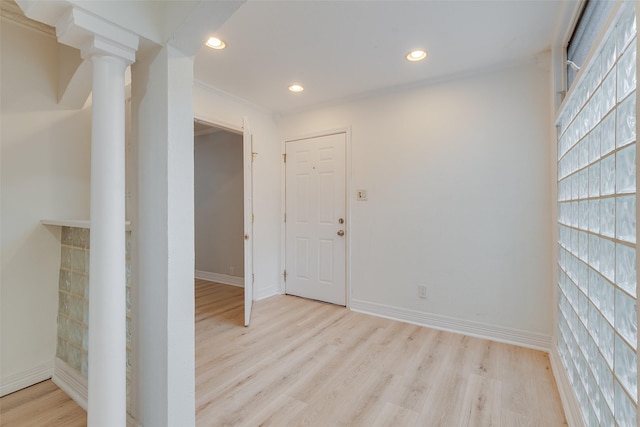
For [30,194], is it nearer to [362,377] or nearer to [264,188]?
[264,188]

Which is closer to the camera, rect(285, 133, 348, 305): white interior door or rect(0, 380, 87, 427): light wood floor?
rect(0, 380, 87, 427): light wood floor

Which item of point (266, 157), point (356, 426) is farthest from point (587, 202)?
point (266, 157)

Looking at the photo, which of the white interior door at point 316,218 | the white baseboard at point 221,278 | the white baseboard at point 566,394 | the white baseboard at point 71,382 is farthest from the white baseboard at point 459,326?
the white baseboard at point 71,382

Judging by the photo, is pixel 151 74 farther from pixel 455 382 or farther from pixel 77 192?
pixel 455 382

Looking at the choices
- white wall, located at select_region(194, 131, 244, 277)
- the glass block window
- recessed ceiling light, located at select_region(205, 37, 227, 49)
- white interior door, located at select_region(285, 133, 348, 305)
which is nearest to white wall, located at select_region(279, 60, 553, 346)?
white interior door, located at select_region(285, 133, 348, 305)

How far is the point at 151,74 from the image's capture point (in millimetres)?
1336

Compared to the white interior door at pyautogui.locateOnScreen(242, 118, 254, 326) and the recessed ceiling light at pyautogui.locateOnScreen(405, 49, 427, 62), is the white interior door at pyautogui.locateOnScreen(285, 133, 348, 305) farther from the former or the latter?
the recessed ceiling light at pyautogui.locateOnScreen(405, 49, 427, 62)

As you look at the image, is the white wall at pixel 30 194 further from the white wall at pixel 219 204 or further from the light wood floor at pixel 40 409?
the white wall at pixel 219 204

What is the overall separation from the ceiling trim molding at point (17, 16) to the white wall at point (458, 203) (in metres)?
2.57

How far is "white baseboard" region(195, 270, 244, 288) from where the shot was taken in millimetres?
4438

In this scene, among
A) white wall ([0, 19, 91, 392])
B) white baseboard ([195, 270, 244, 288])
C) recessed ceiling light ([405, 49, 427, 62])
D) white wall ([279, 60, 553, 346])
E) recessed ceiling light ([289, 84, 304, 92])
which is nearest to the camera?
white wall ([0, 19, 91, 392])

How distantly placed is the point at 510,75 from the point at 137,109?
9.42 feet

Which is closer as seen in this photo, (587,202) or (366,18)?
(587,202)

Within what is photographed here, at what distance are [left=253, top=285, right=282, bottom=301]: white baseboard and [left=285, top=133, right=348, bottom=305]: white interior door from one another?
0.15 meters
